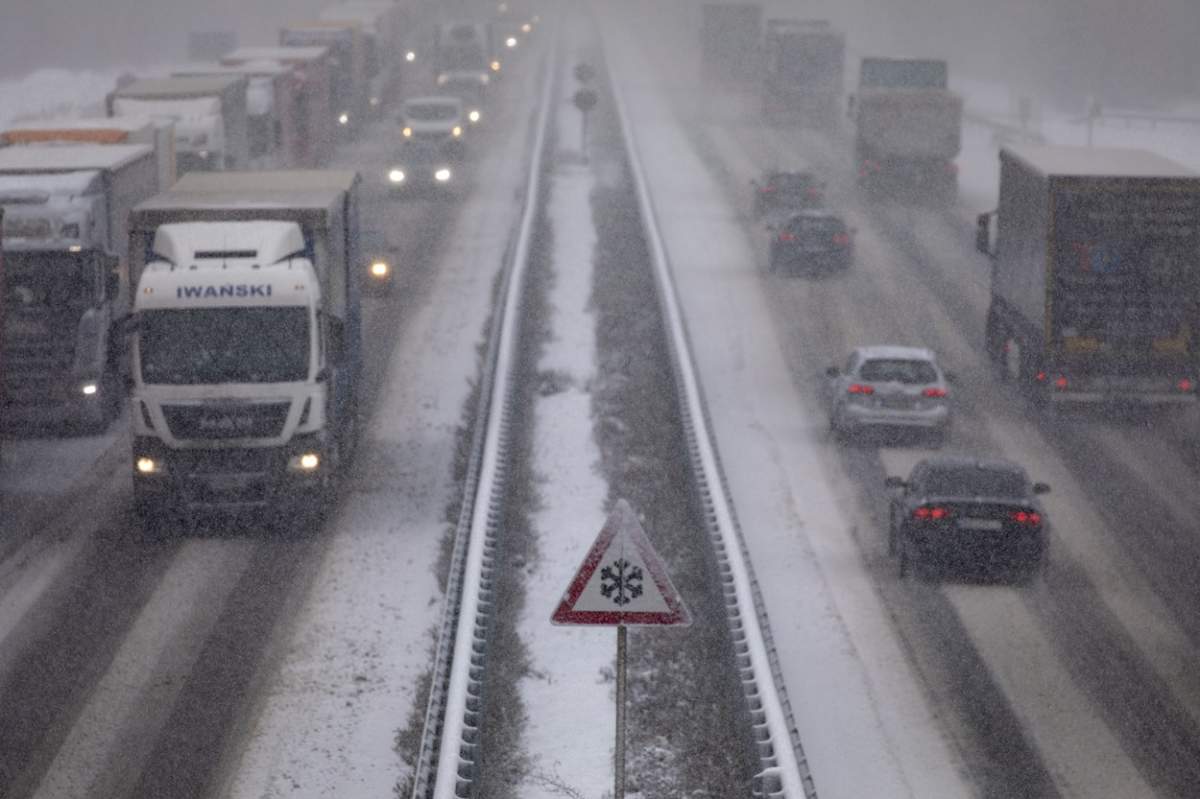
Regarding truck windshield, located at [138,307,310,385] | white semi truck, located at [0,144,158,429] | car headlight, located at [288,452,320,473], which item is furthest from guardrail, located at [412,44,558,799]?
white semi truck, located at [0,144,158,429]

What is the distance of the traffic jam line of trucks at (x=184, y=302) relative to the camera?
808 inches

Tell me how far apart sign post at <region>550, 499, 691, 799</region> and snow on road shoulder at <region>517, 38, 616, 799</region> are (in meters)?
3.79

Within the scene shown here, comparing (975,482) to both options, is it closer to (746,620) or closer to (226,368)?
(746,620)

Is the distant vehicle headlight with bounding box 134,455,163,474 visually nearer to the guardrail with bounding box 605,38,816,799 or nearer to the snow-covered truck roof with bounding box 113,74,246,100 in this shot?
the guardrail with bounding box 605,38,816,799

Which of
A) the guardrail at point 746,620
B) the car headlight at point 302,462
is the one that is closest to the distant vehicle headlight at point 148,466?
the car headlight at point 302,462

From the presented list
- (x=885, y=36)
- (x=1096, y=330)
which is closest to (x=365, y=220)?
(x=1096, y=330)

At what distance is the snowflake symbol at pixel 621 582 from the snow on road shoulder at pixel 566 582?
3.85 m

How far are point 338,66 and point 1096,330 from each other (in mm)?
A: 40764

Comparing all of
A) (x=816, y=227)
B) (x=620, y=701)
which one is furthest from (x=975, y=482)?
(x=816, y=227)

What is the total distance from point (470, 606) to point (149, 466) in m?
5.03

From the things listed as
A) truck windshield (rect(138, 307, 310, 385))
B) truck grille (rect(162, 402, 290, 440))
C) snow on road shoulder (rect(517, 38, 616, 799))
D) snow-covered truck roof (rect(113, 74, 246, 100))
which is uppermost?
snow-covered truck roof (rect(113, 74, 246, 100))

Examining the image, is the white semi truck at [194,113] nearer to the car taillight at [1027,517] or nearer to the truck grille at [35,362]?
the truck grille at [35,362]

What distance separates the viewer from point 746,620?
55.7 feet

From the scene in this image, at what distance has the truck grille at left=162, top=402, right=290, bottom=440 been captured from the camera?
67.1ft
